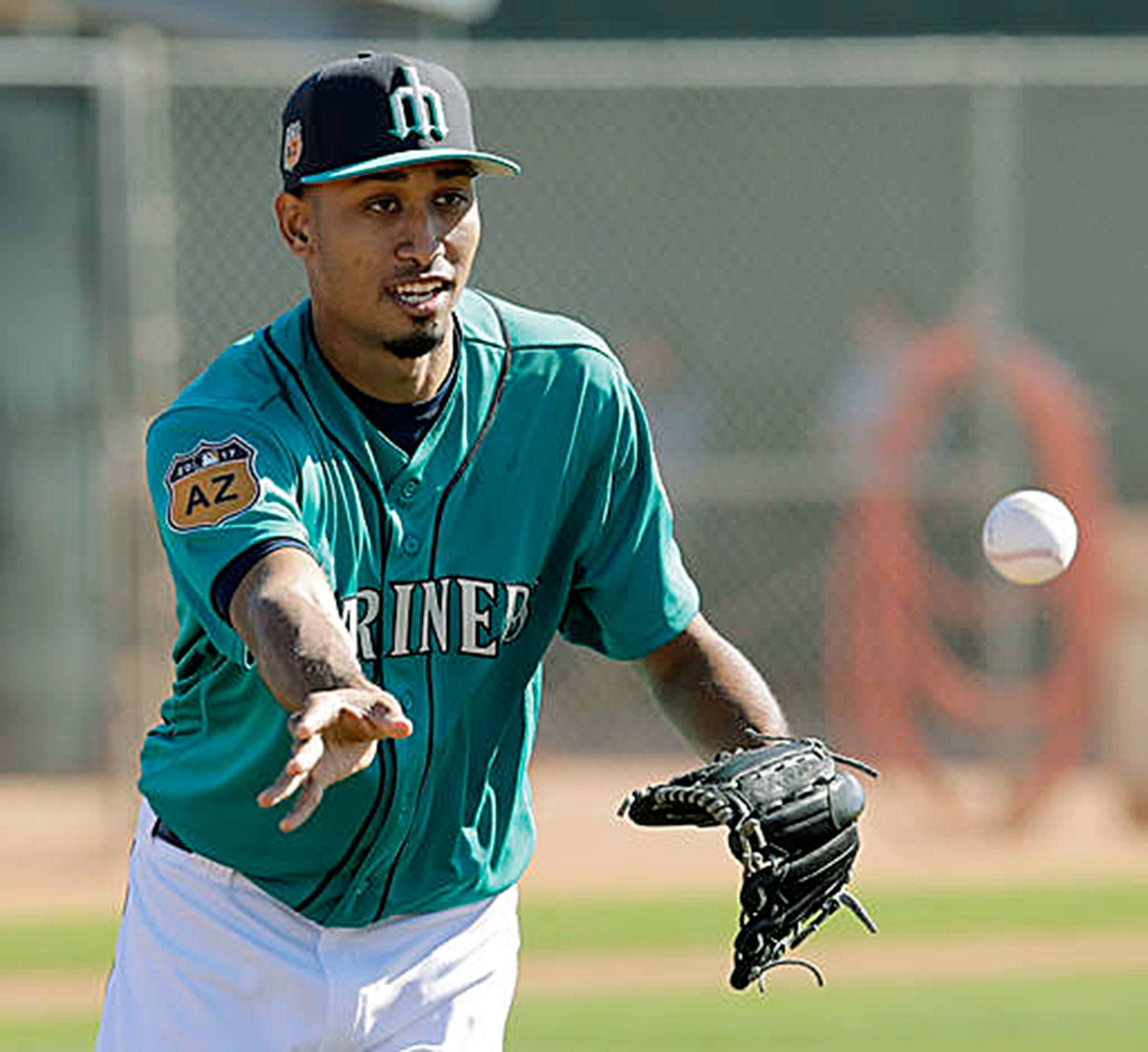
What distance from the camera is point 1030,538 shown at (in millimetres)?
5000

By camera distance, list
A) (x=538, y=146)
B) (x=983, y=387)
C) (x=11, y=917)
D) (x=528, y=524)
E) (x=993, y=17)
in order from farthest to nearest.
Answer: (x=993, y=17) < (x=538, y=146) < (x=983, y=387) < (x=11, y=917) < (x=528, y=524)

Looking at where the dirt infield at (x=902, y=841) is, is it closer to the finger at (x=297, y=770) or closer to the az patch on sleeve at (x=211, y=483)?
the az patch on sleeve at (x=211, y=483)

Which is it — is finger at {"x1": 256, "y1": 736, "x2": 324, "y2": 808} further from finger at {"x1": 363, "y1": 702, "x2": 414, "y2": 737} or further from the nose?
the nose

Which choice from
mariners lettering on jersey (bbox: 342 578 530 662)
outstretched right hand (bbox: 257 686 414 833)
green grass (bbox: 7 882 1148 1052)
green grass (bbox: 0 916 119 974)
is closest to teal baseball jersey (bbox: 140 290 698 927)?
mariners lettering on jersey (bbox: 342 578 530 662)

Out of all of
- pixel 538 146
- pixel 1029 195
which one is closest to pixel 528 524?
pixel 538 146

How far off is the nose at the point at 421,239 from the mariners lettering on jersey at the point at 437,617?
52 centimetres

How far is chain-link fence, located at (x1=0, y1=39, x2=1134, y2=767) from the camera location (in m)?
11.4

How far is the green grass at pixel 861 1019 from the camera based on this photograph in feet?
24.7

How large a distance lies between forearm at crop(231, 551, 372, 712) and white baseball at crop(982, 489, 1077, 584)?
6.10 feet

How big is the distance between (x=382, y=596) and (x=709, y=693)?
0.63m

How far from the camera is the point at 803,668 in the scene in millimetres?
14008

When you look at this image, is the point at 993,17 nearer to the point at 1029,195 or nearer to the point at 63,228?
the point at 1029,195

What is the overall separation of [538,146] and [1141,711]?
525 cm

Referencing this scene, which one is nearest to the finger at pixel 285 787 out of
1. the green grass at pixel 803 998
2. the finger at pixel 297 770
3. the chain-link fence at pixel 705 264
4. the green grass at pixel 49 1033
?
the finger at pixel 297 770
